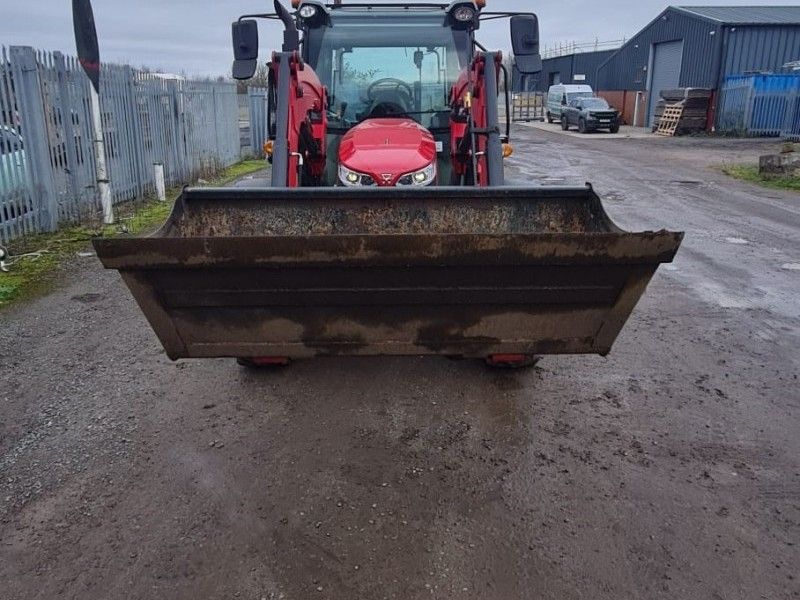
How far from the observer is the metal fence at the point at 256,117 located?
20.3 meters

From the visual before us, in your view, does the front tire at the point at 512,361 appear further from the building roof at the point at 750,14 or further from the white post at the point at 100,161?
the building roof at the point at 750,14

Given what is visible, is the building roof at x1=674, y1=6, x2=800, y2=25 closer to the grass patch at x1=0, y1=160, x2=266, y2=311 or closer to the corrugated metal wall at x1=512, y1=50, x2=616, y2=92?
the corrugated metal wall at x1=512, y1=50, x2=616, y2=92

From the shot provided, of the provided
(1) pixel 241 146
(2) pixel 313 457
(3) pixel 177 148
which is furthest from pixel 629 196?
(1) pixel 241 146

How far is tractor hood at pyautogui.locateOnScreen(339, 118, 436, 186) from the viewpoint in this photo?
15.1 ft

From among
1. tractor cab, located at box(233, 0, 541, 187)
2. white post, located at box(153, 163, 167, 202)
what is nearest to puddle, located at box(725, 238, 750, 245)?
tractor cab, located at box(233, 0, 541, 187)

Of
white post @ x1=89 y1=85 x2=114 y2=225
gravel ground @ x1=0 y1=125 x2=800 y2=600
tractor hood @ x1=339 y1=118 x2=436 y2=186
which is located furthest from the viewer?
white post @ x1=89 y1=85 x2=114 y2=225

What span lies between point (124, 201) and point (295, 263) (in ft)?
31.8

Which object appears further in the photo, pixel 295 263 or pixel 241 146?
pixel 241 146

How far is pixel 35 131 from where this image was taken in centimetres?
863

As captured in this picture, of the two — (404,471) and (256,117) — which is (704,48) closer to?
(256,117)

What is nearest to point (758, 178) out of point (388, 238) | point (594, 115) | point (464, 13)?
point (464, 13)

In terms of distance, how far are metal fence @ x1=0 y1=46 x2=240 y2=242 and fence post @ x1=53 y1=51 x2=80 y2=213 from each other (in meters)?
0.01

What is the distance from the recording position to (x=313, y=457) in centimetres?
356

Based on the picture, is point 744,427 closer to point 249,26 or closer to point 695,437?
point 695,437
